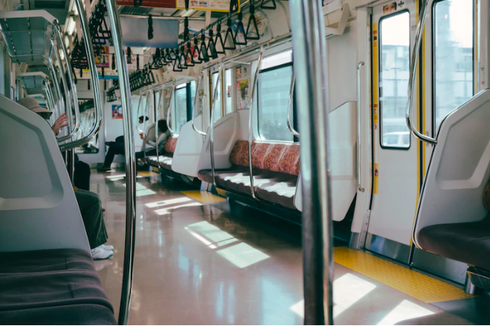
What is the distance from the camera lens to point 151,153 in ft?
40.8

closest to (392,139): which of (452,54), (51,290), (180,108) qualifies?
(452,54)

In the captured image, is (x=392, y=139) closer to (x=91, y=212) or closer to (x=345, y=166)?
(x=345, y=166)

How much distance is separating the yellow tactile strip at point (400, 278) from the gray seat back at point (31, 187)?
220 centimetres

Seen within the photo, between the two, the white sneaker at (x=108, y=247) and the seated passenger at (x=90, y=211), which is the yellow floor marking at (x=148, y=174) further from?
the seated passenger at (x=90, y=211)

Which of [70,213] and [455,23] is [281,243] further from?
[70,213]

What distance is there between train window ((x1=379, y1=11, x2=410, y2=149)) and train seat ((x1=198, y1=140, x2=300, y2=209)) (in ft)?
3.71

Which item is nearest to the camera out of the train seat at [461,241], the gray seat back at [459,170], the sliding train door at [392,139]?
the train seat at [461,241]

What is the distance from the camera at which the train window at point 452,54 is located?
11.4 feet

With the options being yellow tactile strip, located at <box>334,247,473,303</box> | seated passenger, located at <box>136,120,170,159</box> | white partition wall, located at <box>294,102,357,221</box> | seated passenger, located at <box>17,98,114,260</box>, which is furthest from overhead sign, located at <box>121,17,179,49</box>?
seated passenger, located at <box>136,120,170,159</box>

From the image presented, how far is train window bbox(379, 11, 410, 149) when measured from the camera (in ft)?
13.7

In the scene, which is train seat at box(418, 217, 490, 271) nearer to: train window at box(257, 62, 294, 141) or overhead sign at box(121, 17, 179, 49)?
train window at box(257, 62, 294, 141)

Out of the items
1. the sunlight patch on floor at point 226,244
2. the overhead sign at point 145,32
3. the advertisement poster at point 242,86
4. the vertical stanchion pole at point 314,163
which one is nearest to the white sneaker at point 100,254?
the sunlight patch on floor at point 226,244

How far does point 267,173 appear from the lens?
6773mm

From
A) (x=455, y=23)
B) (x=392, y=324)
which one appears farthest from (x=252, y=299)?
(x=455, y=23)
